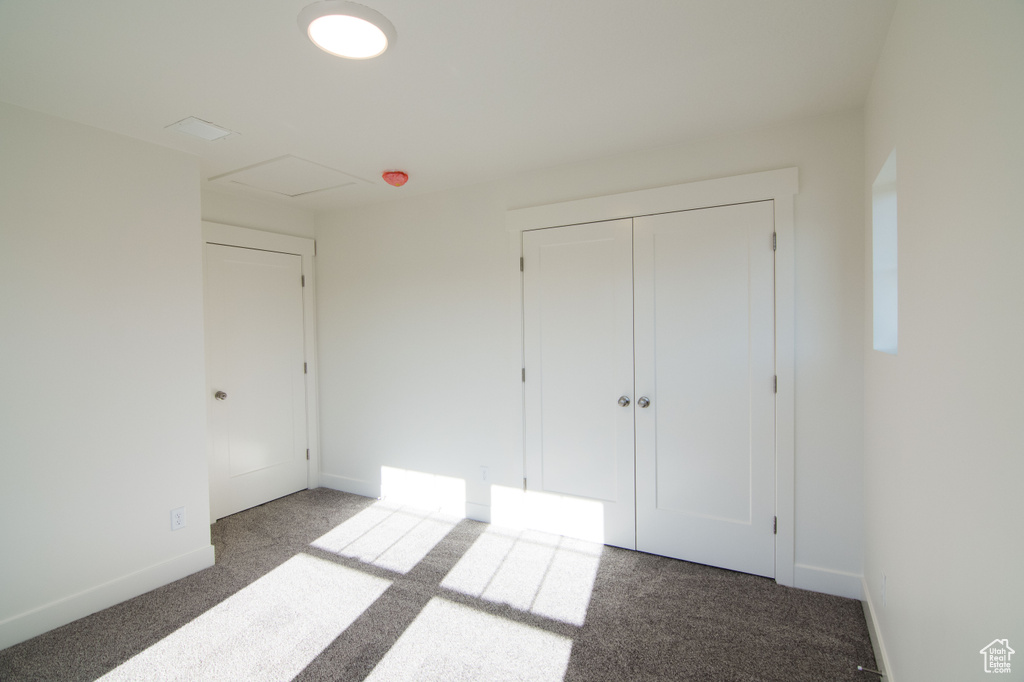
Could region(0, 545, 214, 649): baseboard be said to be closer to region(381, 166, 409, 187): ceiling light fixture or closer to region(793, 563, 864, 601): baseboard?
region(381, 166, 409, 187): ceiling light fixture

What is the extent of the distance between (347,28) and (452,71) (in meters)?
0.46

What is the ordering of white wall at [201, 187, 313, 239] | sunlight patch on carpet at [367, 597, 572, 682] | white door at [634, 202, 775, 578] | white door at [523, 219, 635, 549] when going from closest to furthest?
1. sunlight patch on carpet at [367, 597, 572, 682]
2. white door at [634, 202, 775, 578]
3. white door at [523, 219, 635, 549]
4. white wall at [201, 187, 313, 239]

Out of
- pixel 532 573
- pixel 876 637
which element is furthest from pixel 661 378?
pixel 876 637

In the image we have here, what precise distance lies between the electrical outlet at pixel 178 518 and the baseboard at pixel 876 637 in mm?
3494

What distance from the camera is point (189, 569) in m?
2.84

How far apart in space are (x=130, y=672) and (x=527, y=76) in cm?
302

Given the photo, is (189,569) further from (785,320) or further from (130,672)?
(785,320)

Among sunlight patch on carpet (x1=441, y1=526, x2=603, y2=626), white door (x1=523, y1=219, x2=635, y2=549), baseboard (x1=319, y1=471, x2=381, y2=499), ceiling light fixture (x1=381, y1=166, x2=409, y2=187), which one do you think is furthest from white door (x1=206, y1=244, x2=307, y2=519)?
white door (x1=523, y1=219, x2=635, y2=549)

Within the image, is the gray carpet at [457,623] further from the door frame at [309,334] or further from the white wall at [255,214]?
the white wall at [255,214]

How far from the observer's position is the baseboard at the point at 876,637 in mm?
1844

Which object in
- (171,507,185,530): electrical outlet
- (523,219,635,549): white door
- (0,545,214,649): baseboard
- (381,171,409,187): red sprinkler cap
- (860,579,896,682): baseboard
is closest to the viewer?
(860,579,896,682): baseboard

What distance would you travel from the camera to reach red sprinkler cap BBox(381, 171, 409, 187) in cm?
319

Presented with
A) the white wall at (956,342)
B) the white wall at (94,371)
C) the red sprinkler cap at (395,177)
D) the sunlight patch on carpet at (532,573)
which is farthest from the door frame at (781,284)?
the white wall at (94,371)

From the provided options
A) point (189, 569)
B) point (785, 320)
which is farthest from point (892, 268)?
point (189, 569)
